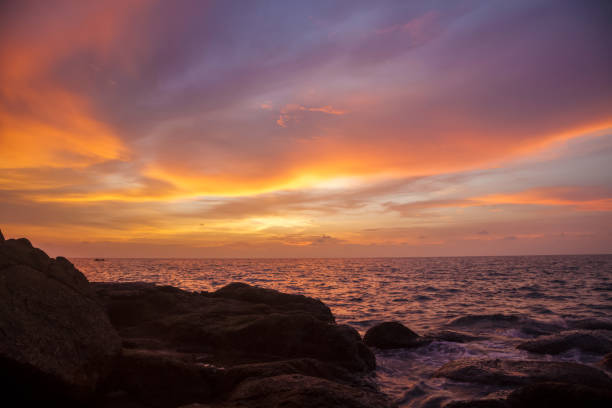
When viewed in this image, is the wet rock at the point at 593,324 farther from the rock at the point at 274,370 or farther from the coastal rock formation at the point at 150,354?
the rock at the point at 274,370

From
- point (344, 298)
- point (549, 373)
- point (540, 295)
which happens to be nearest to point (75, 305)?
point (549, 373)

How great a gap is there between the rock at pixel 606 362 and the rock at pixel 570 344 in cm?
113

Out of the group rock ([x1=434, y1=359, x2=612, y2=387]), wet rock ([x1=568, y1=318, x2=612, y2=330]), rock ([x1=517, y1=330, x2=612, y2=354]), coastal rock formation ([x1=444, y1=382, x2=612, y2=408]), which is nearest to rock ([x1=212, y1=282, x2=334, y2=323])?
rock ([x1=434, y1=359, x2=612, y2=387])

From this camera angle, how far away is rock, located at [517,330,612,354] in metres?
11.3

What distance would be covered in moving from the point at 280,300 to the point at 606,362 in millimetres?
10601

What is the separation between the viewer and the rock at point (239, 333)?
9391 mm

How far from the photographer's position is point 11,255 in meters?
6.50

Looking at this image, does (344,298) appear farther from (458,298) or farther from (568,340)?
(568,340)

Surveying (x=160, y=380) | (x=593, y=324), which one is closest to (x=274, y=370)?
(x=160, y=380)

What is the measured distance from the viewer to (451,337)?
43.8 feet

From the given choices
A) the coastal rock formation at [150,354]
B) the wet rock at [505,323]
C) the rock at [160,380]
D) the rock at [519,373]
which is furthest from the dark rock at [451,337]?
the rock at [160,380]

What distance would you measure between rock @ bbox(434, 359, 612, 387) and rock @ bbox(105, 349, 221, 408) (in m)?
6.14

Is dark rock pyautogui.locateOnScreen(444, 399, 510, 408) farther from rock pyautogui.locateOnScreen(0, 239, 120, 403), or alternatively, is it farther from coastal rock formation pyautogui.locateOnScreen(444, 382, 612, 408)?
rock pyautogui.locateOnScreen(0, 239, 120, 403)

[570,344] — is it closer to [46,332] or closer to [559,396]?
[559,396]
